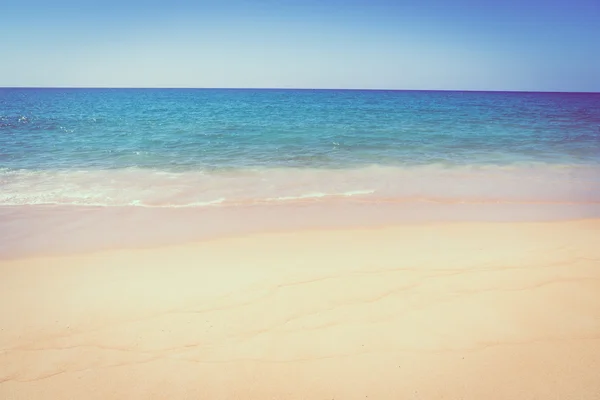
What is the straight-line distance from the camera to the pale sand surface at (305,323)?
247cm

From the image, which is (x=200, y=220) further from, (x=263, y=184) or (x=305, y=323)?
(x=305, y=323)

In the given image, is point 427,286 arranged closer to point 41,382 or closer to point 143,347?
point 143,347

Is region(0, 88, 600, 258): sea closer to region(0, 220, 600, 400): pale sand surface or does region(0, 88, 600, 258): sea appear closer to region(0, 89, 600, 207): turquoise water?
region(0, 89, 600, 207): turquoise water

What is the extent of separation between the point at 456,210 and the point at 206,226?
14.7 feet

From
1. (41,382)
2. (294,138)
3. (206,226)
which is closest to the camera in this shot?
(41,382)

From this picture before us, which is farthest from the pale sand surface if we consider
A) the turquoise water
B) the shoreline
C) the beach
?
the turquoise water

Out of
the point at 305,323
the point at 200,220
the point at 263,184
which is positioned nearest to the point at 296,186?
the point at 263,184

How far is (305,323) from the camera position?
120 inches

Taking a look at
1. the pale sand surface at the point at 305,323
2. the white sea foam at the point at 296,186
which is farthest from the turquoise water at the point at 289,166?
the pale sand surface at the point at 305,323

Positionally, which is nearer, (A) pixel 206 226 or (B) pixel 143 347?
(B) pixel 143 347

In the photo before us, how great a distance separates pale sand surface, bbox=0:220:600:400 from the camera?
247cm

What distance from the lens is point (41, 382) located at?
2.49 m

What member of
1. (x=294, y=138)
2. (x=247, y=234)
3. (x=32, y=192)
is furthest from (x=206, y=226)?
(x=294, y=138)

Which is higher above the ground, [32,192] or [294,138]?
[294,138]
